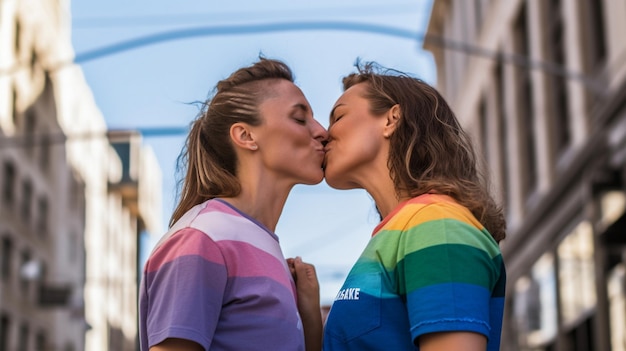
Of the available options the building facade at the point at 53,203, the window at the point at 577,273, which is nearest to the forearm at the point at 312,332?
the window at the point at 577,273

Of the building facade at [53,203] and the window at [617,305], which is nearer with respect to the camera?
the window at [617,305]

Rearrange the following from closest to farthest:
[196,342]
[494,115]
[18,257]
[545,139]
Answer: [196,342]
[545,139]
[494,115]
[18,257]

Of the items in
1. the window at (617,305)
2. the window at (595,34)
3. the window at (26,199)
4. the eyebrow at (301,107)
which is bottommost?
the eyebrow at (301,107)

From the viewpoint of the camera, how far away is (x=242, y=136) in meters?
4.02

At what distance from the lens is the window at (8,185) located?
42875 mm

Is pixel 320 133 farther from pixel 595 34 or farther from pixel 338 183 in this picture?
pixel 595 34

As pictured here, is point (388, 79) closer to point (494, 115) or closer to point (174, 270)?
point (174, 270)

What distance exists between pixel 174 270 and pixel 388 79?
3.42 feet

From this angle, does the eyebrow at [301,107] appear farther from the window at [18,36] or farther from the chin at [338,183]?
the window at [18,36]

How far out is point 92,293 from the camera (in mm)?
63344

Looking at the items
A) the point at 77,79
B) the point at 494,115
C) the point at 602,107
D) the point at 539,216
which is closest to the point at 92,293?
the point at 77,79

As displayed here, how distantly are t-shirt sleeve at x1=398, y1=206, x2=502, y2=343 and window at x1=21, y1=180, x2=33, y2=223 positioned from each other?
143ft

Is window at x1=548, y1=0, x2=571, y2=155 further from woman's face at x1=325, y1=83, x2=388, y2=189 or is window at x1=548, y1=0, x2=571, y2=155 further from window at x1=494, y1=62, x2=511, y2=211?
woman's face at x1=325, y1=83, x2=388, y2=189

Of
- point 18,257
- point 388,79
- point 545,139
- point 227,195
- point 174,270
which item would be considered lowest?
point 174,270
